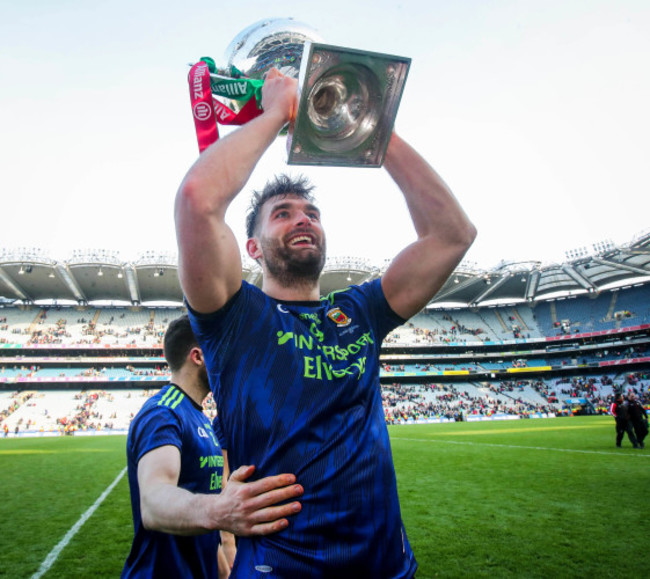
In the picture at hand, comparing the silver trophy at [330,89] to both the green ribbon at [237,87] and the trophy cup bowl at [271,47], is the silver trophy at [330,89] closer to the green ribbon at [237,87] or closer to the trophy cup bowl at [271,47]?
the trophy cup bowl at [271,47]

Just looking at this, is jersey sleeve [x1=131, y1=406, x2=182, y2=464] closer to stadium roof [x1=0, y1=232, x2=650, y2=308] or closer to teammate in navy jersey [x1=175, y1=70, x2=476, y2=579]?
teammate in navy jersey [x1=175, y1=70, x2=476, y2=579]

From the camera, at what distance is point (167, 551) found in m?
2.23

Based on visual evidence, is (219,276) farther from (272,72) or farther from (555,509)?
(555,509)

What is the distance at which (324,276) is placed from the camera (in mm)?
39875

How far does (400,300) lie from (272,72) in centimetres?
108

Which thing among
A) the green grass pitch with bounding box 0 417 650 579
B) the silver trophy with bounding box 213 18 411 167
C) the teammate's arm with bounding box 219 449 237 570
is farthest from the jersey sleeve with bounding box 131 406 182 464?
the green grass pitch with bounding box 0 417 650 579

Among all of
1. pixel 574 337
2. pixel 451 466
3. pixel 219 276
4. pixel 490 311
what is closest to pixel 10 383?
pixel 451 466

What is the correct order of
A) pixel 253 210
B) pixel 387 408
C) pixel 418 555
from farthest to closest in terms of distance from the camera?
pixel 387 408 < pixel 418 555 < pixel 253 210

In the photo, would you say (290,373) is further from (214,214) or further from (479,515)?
(479,515)

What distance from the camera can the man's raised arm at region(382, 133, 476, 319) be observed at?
185cm

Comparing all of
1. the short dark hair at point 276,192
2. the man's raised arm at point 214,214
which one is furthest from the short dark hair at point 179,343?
the man's raised arm at point 214,214

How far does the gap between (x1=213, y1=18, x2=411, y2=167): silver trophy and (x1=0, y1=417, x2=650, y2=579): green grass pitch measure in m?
4.32

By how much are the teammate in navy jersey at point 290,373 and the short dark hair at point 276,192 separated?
157mm

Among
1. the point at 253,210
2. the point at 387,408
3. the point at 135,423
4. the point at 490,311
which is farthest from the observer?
the point at 490,311
